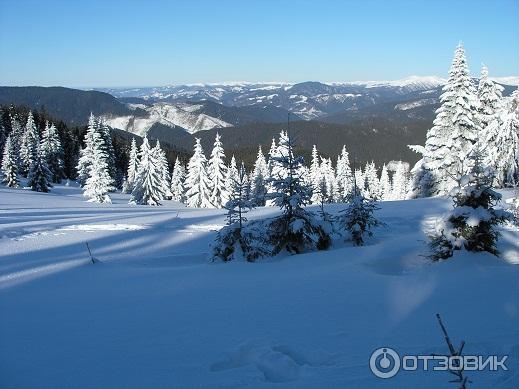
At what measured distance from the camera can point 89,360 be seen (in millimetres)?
5027

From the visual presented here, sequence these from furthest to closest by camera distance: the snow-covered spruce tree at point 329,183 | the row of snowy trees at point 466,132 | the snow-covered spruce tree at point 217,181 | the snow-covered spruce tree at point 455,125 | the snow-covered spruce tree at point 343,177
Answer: the snow-covered spruce tree at point 343,177 → the snow-covered spruce tree at point 329,183 → the snow-covered spruce tree at point 217,181 → the snow-covered spruce tree at point 455,125 → the row of snowy trees at point 466,132

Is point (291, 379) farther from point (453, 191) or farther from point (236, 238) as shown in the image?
point (236, 238)

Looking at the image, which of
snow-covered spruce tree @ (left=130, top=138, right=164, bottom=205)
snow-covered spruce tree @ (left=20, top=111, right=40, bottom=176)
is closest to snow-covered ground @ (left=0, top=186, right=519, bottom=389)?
snow-covered spruce tree @ (left=130, top=138, right=164, bottom=205)

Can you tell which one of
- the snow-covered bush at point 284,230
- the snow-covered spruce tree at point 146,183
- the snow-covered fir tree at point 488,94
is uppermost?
the snow-covered fir tree at point 488,94

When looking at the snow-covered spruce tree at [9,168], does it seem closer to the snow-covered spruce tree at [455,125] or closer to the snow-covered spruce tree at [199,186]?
the snow-covered spruce tree at [199,186]

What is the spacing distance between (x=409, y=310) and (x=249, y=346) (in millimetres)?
2863

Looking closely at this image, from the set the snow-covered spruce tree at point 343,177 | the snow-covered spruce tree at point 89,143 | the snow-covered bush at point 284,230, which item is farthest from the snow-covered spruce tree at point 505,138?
the snow-covered spruce tree at point 89,143

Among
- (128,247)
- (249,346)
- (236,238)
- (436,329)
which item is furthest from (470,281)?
(128,247)

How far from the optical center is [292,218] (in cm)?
1217

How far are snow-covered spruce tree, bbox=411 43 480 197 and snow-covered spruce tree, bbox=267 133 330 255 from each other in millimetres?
17335

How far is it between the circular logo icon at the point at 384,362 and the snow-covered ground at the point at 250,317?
0.10m

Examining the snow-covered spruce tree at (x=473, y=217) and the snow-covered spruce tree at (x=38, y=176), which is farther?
the snow-covered spruce tree at (x=38, y=176)

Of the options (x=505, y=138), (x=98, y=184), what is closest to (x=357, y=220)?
(x=505, y=138)

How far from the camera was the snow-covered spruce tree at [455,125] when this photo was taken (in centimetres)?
2642
